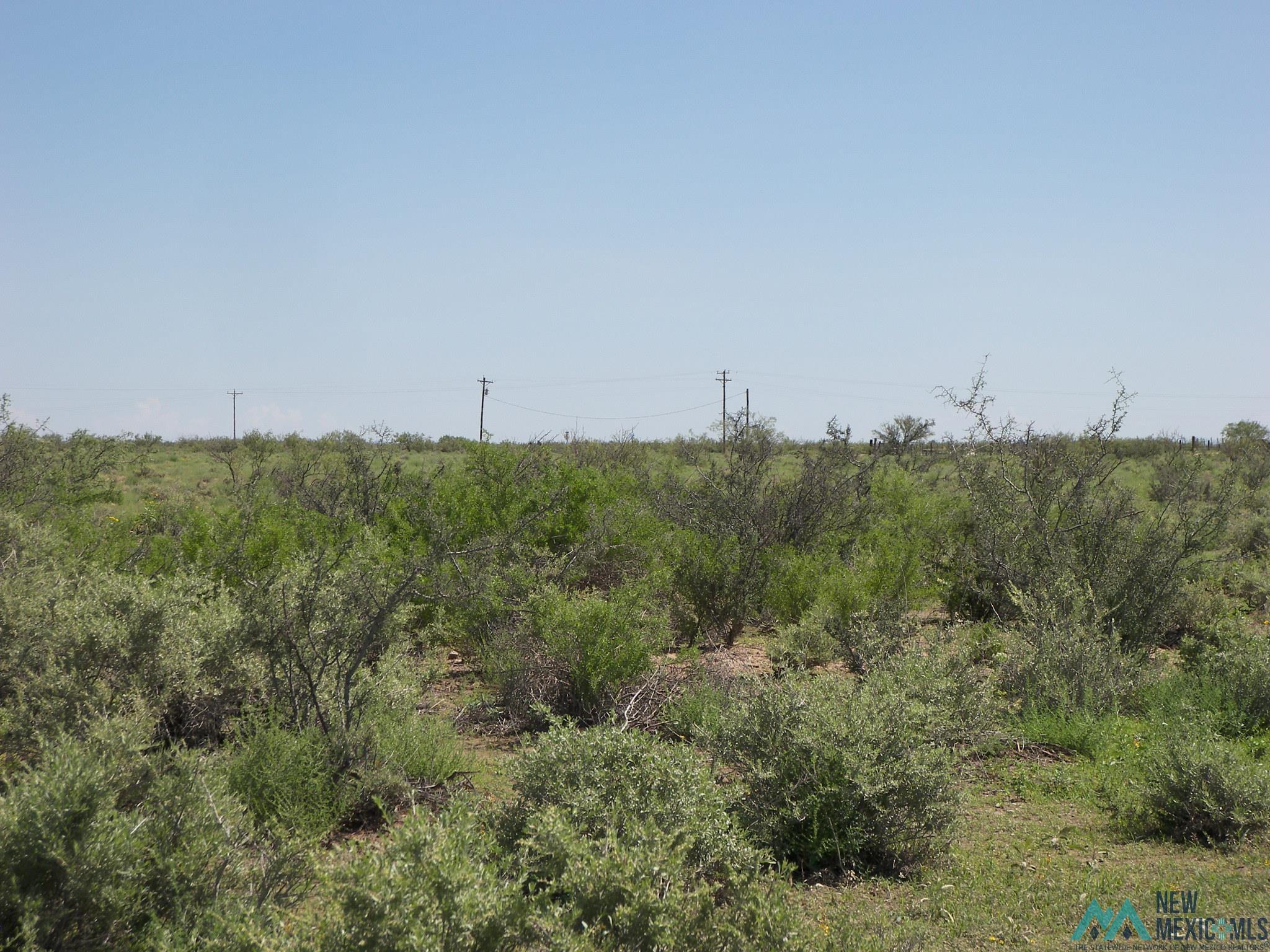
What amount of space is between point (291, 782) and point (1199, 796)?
5830 millimetres

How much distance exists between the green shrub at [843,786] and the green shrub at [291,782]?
101 inches

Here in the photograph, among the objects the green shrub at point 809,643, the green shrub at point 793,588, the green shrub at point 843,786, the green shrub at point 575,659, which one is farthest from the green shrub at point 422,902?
the green shrub at point 793,588

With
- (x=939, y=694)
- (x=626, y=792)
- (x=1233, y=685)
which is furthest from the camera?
(x=1233, y=685)

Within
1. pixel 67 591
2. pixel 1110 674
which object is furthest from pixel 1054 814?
pixel 67 591

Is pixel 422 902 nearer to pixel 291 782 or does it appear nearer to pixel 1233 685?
pixel 291 782

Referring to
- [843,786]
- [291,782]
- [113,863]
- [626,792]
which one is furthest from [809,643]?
[113,863]

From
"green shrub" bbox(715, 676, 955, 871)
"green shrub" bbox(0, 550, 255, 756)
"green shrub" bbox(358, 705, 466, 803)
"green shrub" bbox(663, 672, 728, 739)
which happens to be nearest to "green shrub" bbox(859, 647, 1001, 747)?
"green shrub" bbox(715, 676, 955, 871)

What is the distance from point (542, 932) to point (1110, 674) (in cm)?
687

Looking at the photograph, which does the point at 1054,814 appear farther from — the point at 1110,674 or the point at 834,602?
the point at 834,602

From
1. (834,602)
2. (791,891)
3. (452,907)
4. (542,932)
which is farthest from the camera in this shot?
(834,602)

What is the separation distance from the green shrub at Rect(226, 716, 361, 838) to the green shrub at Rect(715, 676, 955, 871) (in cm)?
256

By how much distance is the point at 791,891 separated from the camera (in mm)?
5055

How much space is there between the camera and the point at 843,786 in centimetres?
562

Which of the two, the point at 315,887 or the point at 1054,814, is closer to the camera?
the point at 315,887
